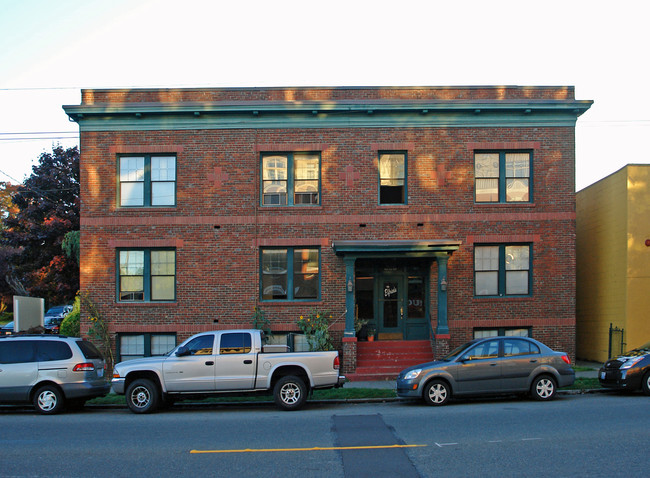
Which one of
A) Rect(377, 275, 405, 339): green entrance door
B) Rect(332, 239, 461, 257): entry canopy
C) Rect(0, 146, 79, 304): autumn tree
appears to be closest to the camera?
Rect(332, 239, 461, 257): entry canopy

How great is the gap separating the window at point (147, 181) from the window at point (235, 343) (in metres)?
7.90

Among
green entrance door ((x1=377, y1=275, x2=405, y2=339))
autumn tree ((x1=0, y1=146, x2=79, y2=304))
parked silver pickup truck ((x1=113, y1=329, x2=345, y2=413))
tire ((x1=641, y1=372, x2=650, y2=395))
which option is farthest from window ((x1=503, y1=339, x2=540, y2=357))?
autumn tree ((x1=0, y1=146, x2=79, y2=304))

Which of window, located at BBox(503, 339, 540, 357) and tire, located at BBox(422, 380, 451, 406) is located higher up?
window, located at BBox(503, 339, 540, 357)

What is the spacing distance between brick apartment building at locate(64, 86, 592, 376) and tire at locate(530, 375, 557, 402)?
5827mm

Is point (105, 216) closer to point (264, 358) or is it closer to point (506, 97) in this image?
point (264, 358)

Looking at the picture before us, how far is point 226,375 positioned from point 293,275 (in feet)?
23.2

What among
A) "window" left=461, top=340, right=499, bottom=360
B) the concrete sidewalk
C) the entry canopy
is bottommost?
the concrete sidewalk

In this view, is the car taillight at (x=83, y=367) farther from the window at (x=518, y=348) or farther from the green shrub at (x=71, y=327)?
the green shrub at (x=71, y=327)

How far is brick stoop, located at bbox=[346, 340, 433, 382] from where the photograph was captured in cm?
1967

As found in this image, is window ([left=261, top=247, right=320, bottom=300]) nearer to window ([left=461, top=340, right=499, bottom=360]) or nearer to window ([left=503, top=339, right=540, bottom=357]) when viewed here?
window ([left=461, top=340, right=499, bottom=360])

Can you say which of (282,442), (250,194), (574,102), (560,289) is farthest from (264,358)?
(574,102)

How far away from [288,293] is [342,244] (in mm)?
2574

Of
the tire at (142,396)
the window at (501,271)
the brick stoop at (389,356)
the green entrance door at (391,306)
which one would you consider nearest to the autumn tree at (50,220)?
the green entrance door at (391,306)

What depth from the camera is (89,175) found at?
69.2 ft
